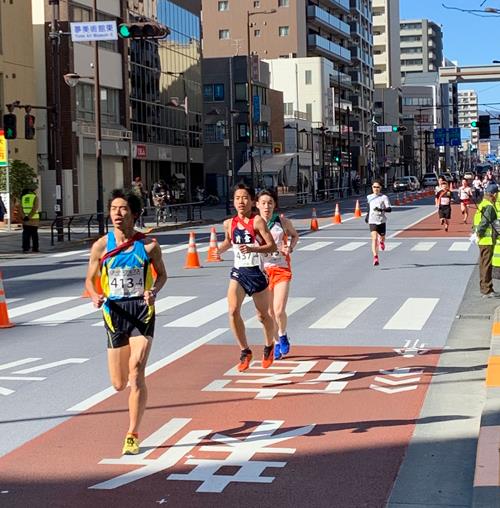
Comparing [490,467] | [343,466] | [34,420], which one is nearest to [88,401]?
[34,420]

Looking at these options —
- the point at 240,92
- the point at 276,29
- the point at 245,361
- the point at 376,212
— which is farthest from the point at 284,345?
the point at 276,29

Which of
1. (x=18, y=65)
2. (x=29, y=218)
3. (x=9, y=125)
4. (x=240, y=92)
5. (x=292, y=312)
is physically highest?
(x=240, y=92)

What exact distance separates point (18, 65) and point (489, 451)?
1855 inches

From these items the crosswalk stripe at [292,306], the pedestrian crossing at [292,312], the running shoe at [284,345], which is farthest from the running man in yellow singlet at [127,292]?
the crosswalk stripe at [292,306]

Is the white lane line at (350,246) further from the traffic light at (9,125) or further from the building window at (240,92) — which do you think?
the building window at (240,92)

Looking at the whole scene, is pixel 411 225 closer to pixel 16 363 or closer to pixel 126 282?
pixel 16 363

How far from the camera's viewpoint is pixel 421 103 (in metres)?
196

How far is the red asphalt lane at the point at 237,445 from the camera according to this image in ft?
21.4

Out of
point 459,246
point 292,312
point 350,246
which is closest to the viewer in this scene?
point 292,312

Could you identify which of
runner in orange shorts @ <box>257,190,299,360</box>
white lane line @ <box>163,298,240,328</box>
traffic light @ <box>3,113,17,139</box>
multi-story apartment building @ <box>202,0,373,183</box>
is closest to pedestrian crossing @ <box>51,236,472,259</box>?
traffic light @ <box>3,113,17,139</box>

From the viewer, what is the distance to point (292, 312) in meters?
15.9

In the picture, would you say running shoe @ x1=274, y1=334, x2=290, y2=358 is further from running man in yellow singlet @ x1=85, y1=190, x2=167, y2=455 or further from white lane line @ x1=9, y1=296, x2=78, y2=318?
white lane line @ x1=9, y1=296, x2=78, y2=318

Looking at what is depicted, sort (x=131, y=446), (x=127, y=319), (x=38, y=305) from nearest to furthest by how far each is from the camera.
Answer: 1. (x=131, y=446)
2. (x=127, y=319)
3. (x=38, y=305)

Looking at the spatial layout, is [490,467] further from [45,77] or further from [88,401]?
[45,77]
